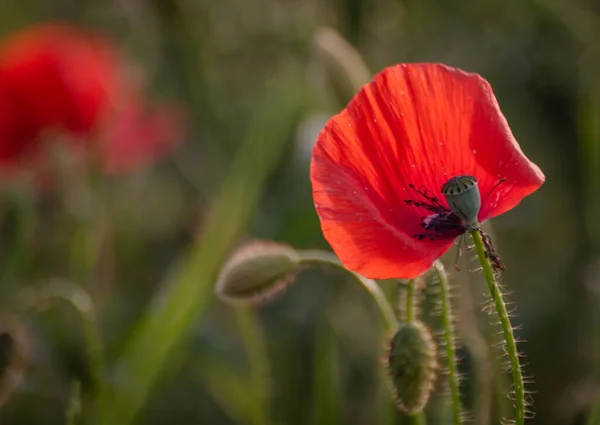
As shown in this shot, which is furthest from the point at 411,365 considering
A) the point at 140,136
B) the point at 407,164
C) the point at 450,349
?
the point at 140,136

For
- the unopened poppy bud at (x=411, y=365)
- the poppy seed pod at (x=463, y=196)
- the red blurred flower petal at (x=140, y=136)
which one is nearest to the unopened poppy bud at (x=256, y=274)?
the unopened poppy bud at (x=411, y=365)

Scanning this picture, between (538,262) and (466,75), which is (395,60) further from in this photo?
(466,75)

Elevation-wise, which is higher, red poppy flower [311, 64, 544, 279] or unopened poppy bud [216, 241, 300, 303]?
red poppy flower [311, 64, 544, 279]

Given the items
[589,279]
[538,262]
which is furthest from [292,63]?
[589,279]

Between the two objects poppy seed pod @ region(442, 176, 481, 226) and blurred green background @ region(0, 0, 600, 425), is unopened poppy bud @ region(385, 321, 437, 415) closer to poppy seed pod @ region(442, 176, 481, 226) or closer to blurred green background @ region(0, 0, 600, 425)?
poppy seed pod @ region(442, 176, 481, 226)

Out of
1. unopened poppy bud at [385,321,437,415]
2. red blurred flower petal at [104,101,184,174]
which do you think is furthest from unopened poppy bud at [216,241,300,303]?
red blurred flower petal at [104,101,184,174]

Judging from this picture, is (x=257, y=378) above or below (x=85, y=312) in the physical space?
below

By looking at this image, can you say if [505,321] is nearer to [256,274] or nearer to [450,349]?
[450,349]


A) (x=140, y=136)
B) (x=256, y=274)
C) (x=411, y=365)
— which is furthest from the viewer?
(x=140, y=136)
